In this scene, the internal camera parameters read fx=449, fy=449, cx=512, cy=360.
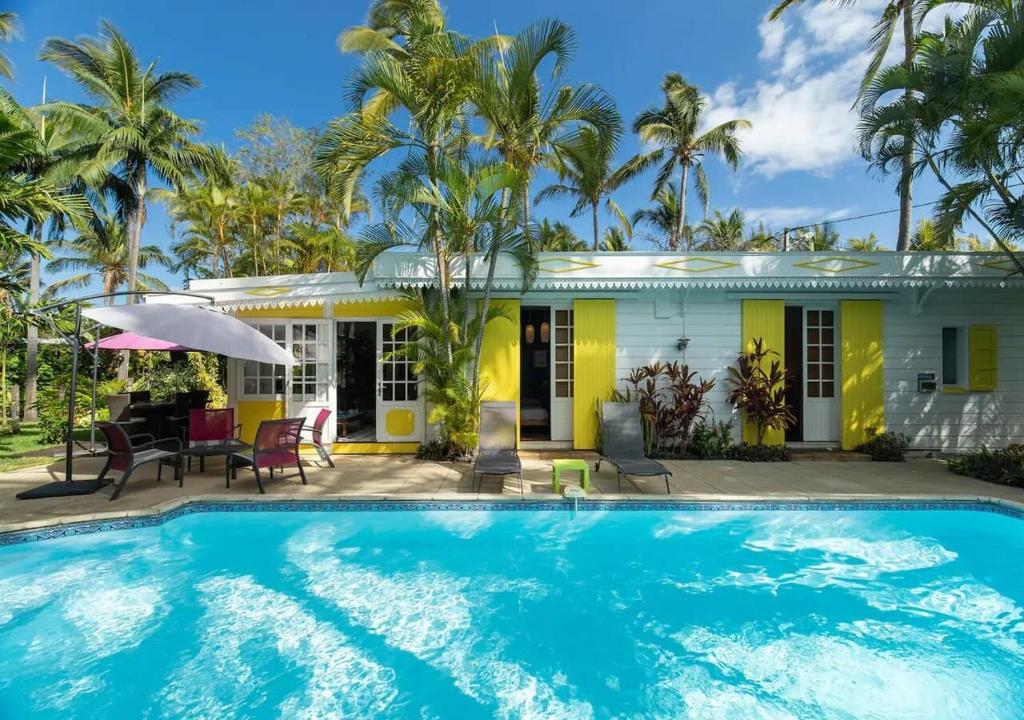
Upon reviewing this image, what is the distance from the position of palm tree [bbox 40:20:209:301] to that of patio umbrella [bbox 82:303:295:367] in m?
9.28

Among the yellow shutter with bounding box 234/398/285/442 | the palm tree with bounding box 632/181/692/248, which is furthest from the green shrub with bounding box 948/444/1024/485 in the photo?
the palm tree with bounding box 632/181/692/248

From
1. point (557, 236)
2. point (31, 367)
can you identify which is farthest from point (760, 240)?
point (31, 367)

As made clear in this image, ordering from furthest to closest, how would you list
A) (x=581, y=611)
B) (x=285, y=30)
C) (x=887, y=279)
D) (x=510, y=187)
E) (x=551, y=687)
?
(x=285, y=30), (x=887, y=279), (x=510, y=187), (x=581, y=611), (x=551, y=687)

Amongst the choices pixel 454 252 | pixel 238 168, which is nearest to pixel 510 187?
pixel 454 252

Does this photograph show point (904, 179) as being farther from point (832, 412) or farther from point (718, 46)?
point (718, 46)

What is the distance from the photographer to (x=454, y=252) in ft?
26.0

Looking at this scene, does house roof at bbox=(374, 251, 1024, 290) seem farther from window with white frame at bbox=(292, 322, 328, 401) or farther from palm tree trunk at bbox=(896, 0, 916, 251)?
window with white frame at bbox=(292, 322, 328, 401)

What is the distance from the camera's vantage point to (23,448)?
9484 millimetres

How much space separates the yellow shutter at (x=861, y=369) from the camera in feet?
29.4

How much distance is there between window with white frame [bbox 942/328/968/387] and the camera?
9125 millimetres

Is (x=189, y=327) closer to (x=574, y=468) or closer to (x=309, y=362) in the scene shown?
(x=309, y=362)

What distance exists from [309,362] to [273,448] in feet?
9.64

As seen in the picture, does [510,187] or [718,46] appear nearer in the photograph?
[510,187]

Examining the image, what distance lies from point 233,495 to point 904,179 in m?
12.2
